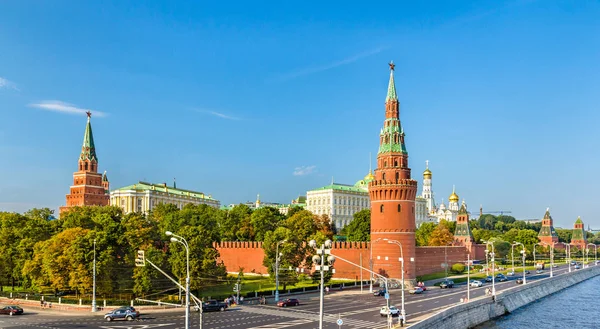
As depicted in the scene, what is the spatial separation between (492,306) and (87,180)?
11723cm

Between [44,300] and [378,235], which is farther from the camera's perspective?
[378,235]

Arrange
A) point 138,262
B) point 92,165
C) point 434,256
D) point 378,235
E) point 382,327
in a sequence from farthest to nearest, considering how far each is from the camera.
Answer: point 92,165 < point 434,256 < point 378,235 < point 382,327 < point 138,262

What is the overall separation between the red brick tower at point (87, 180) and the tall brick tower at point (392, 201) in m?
89.5

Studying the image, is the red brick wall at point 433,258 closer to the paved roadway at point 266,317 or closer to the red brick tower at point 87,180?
the paved roadway at point 266,317

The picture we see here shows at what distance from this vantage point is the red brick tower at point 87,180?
159 m

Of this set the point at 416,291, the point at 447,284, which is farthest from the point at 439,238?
the point at 416,291

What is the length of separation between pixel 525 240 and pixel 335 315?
118 meters

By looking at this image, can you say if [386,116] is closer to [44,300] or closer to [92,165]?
[44,300]

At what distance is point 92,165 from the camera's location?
528ft

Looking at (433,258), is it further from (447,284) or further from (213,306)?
(213,306)

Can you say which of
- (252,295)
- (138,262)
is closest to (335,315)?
(252,295)

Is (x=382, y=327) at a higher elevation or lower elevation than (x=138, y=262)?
lower

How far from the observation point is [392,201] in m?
97.4

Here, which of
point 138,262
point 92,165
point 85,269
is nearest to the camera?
point 138,262
